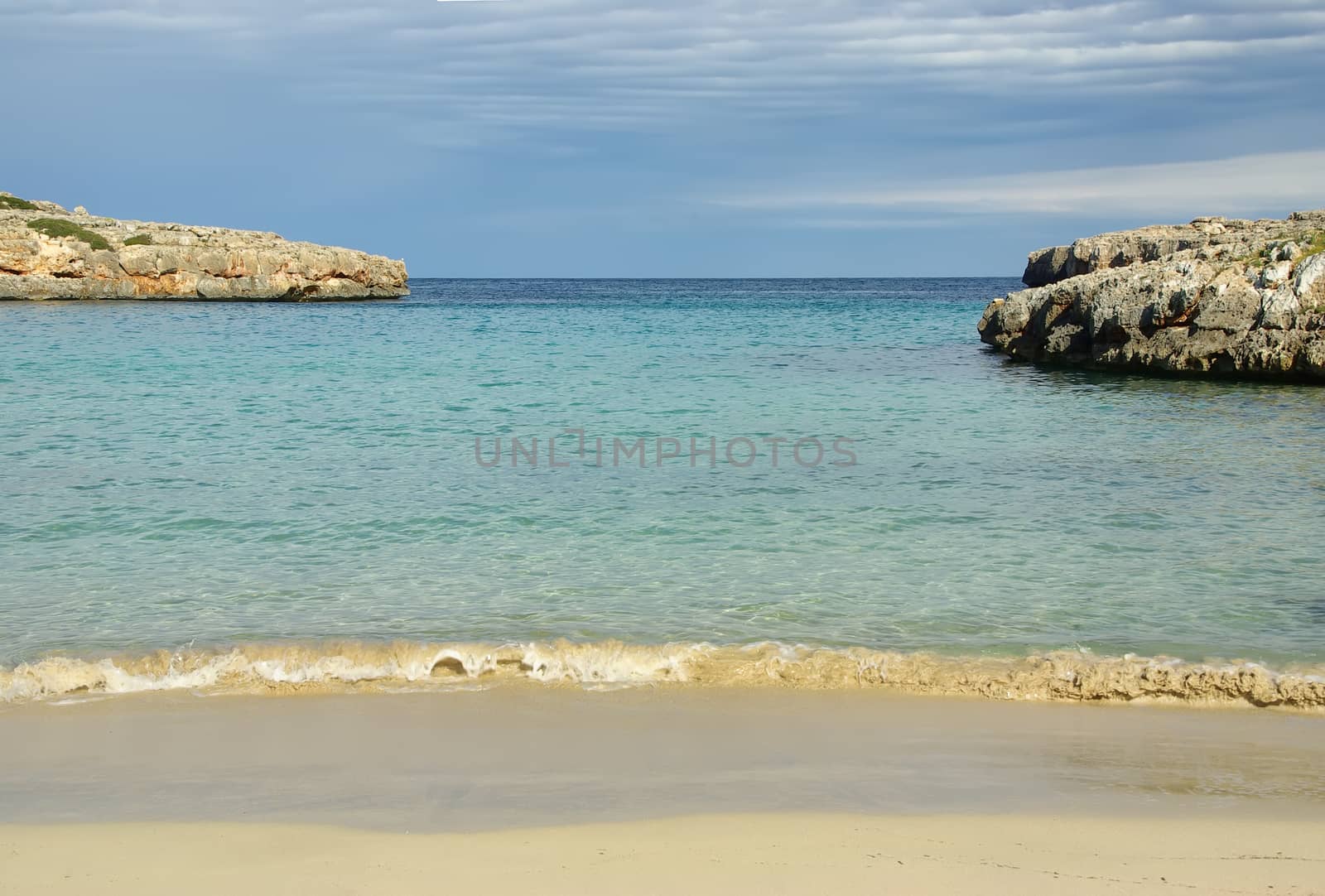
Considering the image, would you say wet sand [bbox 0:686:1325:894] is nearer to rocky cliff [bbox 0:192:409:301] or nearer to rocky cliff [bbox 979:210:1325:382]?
rocky cliff [bbox 979:210:1325:382]

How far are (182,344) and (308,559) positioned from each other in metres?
21.4

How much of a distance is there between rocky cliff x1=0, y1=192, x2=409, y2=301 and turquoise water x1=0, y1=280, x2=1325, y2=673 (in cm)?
3678

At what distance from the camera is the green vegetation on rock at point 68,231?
2062 inches

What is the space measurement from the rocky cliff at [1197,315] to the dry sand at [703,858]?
16.4 meters

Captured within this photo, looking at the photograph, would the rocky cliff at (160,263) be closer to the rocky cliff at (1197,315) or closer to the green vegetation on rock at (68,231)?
the green vegetation on rock at (68,231)

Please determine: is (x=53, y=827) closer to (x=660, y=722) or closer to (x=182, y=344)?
(x=660, y=722)

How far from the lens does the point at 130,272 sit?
173 feet

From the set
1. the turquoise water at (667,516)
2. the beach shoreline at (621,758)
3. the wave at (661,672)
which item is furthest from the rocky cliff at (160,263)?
the beach shoreline at (621,758)

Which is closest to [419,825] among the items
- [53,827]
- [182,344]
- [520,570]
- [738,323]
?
[53,827]

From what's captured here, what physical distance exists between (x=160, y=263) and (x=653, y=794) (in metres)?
56.8

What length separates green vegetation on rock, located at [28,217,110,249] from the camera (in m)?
52.4

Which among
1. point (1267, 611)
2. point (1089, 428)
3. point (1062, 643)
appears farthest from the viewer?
point (1089, 428)

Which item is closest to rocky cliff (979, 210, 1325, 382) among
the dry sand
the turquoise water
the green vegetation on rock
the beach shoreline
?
the turquoise water

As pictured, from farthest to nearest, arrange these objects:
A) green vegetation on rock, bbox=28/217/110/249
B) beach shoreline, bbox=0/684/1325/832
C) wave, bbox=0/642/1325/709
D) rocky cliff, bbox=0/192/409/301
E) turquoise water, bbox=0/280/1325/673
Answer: green vegetation on rock, bbox=28/217/110/249
rocky cliff, bbox=0/192/409/301
turquoise water, bbox=0/280/1325/673
wave, bbox=0/642/1325/709
beach shoreline, bbox=0/684/1325/832
